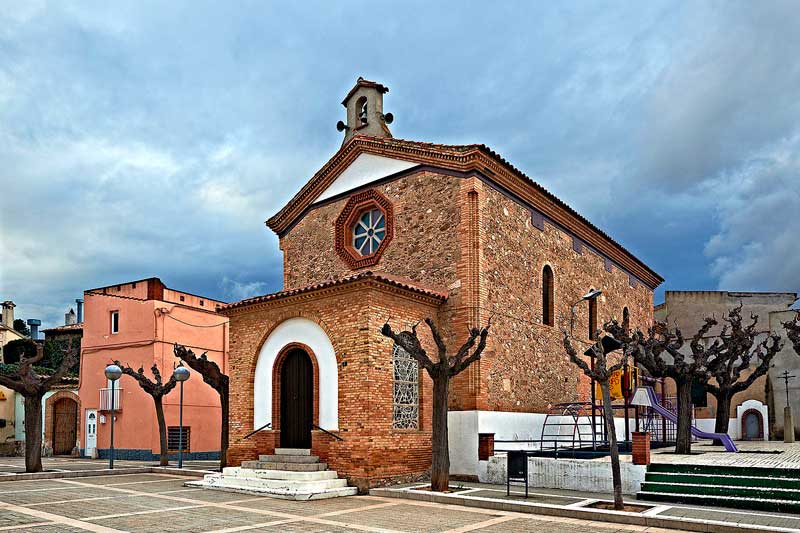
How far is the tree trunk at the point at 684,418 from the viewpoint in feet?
53.4

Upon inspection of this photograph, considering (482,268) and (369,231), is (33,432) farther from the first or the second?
(482,268)

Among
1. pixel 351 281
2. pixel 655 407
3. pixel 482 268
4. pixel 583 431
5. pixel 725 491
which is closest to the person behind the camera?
pixel 725 491

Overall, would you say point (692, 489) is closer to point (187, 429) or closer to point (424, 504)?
point (424, 504)

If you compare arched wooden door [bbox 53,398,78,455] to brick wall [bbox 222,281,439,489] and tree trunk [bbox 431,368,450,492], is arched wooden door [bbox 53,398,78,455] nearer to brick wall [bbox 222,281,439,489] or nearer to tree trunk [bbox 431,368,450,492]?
brick wall [bbox 222,281,439,489]

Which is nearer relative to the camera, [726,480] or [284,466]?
[726,480]

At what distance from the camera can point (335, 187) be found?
64.5ft

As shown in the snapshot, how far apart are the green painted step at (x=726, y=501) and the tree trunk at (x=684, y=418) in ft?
14.6

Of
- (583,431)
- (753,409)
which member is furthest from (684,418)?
(753,409)

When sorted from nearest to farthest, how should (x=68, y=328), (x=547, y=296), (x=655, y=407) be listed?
(x=655, y=407) → (x=547, y=296) → (x=68, y=328)

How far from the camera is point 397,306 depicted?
15.0 m

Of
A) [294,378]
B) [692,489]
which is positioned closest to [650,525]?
[692,489]

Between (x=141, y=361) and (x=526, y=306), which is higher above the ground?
(x=526, y=306)

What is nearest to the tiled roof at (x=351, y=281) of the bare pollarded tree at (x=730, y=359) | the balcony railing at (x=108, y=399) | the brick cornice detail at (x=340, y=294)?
the brick cornice detail at (x=340, y=294)

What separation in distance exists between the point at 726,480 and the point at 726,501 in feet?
2.55
